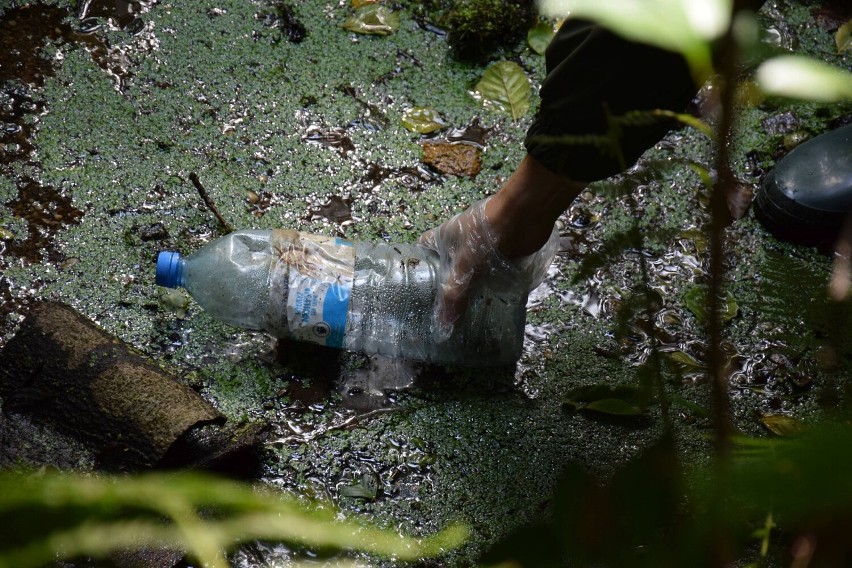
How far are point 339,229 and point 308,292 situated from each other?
0.27 meters

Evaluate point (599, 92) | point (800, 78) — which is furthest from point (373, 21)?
point (800, 78)

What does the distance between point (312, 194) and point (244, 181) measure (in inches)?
6.4

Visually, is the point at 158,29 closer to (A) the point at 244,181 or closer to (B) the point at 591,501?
(A) the point at 244,181

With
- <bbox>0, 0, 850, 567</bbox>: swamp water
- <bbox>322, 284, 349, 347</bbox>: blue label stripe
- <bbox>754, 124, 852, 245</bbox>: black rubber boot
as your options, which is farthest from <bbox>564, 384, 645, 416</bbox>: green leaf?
<bbox>754, 124, 852, 245</bbox>: black rubber boot

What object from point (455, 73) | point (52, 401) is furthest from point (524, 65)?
point (52, 401)

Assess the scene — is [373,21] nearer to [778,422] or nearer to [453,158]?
[453,158]

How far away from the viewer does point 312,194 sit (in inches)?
68.4

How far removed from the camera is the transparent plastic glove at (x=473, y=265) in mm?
1447

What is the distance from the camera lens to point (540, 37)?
6.68 ft

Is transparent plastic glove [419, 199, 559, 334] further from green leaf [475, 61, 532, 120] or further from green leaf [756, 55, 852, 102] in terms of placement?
green leaf [756, 55, 852, 102]

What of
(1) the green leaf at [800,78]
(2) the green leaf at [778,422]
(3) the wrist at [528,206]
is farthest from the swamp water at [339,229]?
(1) the green leaf at [800,78]

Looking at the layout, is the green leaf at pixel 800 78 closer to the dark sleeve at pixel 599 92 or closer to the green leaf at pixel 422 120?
the dark sleeve at pixel 599 92

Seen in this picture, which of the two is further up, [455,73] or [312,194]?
[455,73]

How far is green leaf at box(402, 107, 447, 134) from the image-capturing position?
1863 mm
